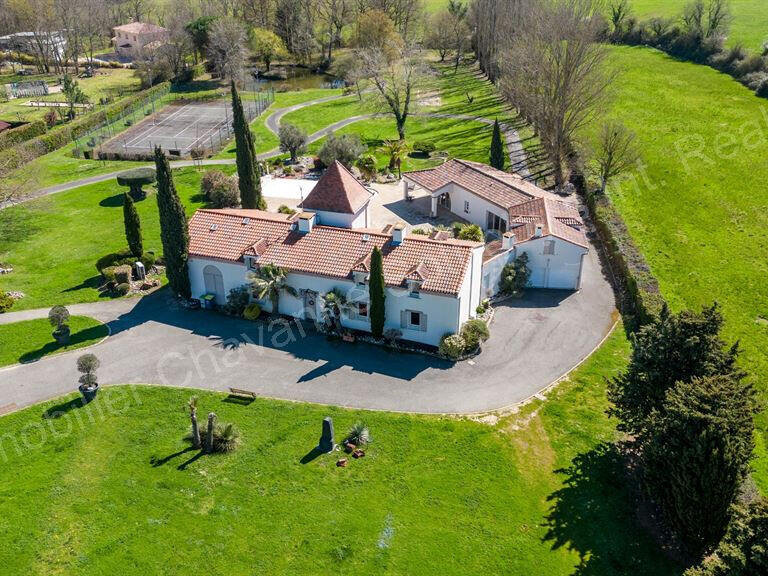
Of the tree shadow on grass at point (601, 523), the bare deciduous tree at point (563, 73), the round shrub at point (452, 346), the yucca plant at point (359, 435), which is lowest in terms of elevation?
the tree shadow on grass at point (601, 523)

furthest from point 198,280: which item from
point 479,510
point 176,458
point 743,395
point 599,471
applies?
point 743,395

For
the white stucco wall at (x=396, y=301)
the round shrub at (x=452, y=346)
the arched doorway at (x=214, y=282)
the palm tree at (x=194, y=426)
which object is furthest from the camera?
the arched doorway at (x=214, y=282)

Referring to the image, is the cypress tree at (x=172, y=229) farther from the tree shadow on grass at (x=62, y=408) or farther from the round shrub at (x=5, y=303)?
the tree shadow on grass at (x=62, y=408)

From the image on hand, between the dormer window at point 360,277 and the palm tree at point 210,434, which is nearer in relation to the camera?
the palm tree at point 210,434

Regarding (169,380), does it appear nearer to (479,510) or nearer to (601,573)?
(479,510)

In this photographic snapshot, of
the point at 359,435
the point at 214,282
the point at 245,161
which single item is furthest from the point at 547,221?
the point at 245,161

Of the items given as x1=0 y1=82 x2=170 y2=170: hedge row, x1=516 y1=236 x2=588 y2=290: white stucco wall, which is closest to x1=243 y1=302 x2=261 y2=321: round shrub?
x1=516 y1=236 x2=588 y2=290: white stucco wall

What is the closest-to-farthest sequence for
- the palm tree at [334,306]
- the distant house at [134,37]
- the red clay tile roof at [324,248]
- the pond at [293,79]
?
the red clay tile roof at [324,248]
the palm tree at [334,306]
the pond at [293,79]
the distant house at [134,37]

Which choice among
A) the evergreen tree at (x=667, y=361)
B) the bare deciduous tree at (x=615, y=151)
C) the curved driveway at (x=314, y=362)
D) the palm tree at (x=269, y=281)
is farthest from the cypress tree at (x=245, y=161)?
the evergreen tree at (x=667, y=361)
